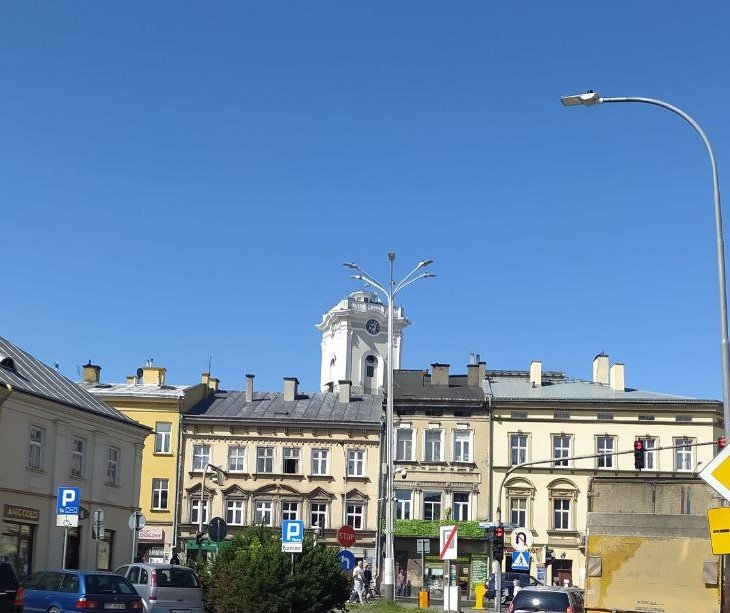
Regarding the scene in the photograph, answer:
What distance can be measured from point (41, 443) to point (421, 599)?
1489 cm

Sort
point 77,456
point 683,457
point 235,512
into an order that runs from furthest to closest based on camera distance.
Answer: point 235,512
point 683,457
point 77,456

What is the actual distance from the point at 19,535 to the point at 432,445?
2958 centimetres

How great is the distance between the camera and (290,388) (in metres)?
68.4

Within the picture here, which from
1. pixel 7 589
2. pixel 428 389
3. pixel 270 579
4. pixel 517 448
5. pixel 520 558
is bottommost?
pixel 7 589

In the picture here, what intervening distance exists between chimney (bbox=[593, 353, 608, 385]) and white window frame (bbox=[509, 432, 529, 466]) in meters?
7.20

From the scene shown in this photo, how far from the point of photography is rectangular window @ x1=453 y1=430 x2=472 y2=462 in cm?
6231

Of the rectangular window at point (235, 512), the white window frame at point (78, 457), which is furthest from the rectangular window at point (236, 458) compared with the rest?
the white window frame at point (78, 457)

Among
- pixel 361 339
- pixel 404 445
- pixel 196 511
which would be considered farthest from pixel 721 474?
pixel 361 339

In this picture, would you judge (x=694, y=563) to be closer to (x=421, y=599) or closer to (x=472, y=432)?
(x=421, y=599)

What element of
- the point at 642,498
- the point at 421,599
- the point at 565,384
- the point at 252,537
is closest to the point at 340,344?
the point at 565,384

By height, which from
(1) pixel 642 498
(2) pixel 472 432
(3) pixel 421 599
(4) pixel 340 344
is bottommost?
(3) pixel 421 599

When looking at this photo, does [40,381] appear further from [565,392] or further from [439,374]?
[565,392]

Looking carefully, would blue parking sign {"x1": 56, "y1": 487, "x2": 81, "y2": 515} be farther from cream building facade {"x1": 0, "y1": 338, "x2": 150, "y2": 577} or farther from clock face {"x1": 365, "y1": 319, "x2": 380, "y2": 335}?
clock face {"x1": 365, "y1": 319, "x2": 380, "y2": 335}

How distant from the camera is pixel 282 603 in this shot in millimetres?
26094
